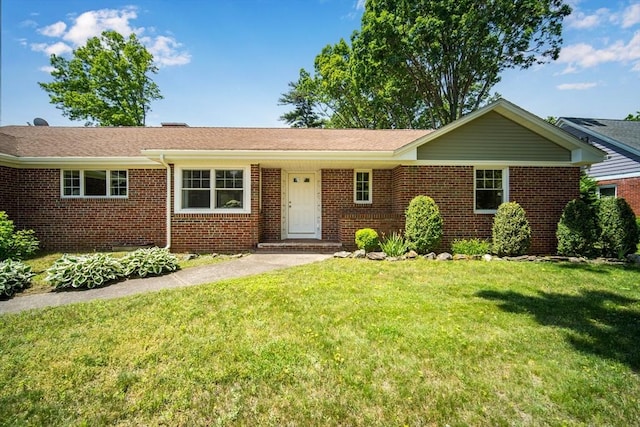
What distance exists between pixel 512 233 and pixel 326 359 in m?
7.45

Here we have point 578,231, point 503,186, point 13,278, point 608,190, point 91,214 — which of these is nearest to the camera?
point 13,278

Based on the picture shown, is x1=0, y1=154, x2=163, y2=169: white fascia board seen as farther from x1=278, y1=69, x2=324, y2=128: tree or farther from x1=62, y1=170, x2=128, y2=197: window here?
x1=278, y1=69, x2=324, y2=128: tree

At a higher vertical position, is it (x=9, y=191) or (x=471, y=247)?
(x=9, y=191)

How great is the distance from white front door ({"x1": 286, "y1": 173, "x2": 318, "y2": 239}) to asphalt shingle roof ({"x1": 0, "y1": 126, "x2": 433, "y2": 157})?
1.26m

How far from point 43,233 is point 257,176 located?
23.5ft

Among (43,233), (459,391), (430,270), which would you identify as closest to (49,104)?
(43,233)

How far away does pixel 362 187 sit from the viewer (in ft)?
34.8

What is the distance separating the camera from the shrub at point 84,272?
5.58 meters

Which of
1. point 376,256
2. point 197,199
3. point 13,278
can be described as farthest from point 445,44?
point 13,278

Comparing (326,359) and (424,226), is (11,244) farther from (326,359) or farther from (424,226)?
(424,226)

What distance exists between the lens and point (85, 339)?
3.58 metres

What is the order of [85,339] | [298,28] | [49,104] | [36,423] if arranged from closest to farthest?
1. [36,423]
2. [85,339]
3. [298,28]
4. [49,104]

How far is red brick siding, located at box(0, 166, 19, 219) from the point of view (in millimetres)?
9156

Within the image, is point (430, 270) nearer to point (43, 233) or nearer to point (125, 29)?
point (43, 233)
